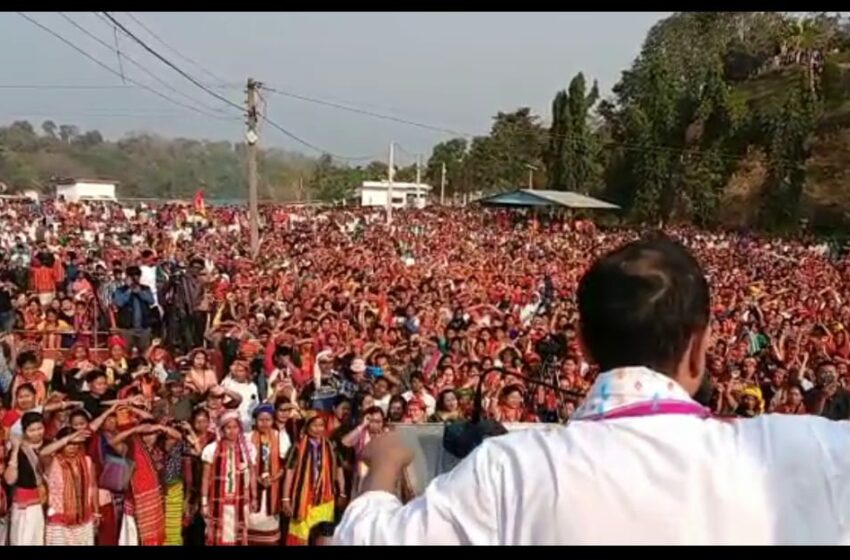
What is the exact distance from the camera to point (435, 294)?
422 inches

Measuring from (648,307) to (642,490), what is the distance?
188mm

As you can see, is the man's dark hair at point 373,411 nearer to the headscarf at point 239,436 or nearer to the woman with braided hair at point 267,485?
the woman with braided hair at point 267,485

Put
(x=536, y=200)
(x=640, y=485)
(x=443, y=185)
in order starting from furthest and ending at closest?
1. (x=443, y=185)
2. (x=536, y=200)
3. (x=640, y=485)

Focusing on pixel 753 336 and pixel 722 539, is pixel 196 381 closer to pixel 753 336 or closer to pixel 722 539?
pixel 753 336

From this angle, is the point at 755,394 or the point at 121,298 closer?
the point at 755,394

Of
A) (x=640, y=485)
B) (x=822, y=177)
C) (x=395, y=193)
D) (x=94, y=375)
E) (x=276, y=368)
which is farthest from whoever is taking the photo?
(x=395, y=193)

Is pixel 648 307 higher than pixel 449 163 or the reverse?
the reverse

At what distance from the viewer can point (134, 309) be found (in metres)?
9.40

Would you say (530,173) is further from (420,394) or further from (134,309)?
(420,394)

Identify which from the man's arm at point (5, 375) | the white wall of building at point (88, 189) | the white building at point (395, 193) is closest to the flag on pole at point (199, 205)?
the white wall of building at point (88, 189)

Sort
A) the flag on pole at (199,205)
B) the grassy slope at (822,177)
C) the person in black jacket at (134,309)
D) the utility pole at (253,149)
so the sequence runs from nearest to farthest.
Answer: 1. the person in black jacket at (134,309)
2. the utility pole at (253,149)
3. the flag on pole at (199,205)
4. the grassy slope at (822,177)

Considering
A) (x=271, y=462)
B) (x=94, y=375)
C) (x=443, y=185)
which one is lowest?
(x=271, y=462)

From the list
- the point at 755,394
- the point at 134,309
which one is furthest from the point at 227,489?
the point at 134,309

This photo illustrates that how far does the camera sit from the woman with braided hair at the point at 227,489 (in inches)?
193
